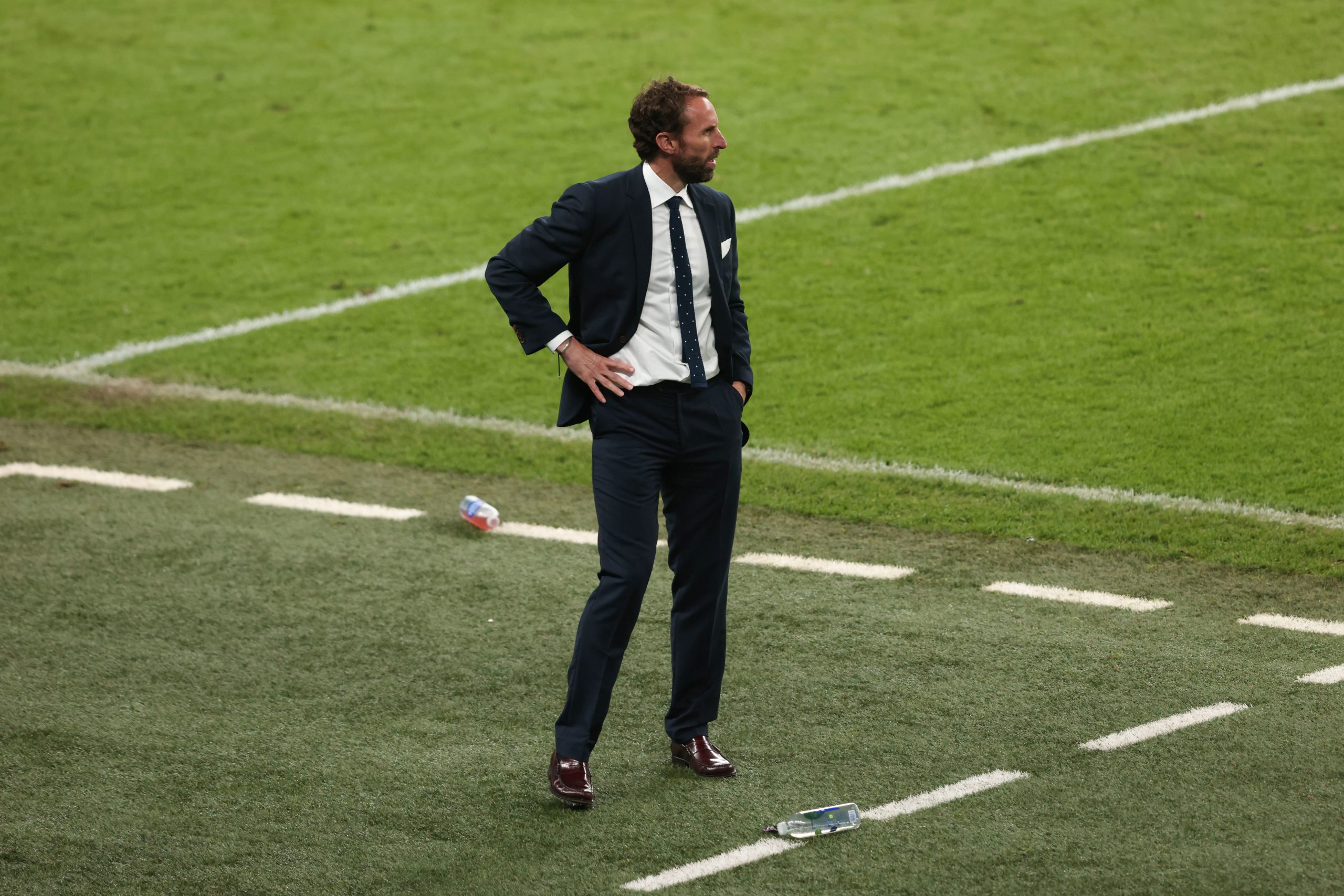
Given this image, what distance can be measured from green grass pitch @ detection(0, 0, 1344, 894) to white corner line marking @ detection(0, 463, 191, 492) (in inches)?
6.4

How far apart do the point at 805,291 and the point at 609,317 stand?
6967 millimetres

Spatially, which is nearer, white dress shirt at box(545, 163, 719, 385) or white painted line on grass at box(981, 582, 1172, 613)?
white dress shirt at box(545, 163, 719, 385)

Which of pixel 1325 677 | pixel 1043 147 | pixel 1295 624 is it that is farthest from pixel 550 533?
pixel 1043 147

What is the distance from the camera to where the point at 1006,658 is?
6031 mm

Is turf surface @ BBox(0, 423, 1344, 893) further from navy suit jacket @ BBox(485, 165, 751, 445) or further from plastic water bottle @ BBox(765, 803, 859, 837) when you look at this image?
navy suit jacket @ BBox(485, 165, 751, 445)

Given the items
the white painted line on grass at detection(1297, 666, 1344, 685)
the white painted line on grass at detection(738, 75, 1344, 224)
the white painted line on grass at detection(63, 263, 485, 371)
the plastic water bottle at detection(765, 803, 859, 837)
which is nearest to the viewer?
the plastic water bottle at detection(765, 803, 859, 837)

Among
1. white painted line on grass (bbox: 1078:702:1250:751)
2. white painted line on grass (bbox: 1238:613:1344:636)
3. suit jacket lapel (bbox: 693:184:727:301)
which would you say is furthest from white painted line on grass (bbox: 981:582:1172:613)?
suit jacket lapel (bbox: 693:184:727:301)

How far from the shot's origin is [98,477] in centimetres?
875

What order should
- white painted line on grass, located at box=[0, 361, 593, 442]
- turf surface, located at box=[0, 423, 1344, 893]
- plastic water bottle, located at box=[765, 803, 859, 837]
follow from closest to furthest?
turf surface, located at box=[0, 423, 1344, 893] < plastic water bottle, located at box=[765, 803, 859, 837] < white painted line on grass, located at box=[0, 361, 593, 442]

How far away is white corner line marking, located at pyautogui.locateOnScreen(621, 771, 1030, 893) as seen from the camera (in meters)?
4.37

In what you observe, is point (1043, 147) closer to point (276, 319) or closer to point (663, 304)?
point (276, 319)

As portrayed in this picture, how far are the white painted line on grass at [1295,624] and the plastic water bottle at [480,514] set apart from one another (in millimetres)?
3480

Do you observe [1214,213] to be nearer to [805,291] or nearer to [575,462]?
[805,291]

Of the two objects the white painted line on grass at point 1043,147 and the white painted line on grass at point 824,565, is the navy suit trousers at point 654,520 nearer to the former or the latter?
the white painted line on grass at point 824,565
